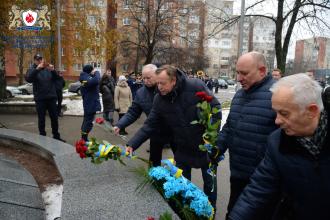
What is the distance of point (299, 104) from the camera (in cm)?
171

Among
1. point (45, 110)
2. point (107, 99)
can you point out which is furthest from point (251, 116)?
point (107, 99)

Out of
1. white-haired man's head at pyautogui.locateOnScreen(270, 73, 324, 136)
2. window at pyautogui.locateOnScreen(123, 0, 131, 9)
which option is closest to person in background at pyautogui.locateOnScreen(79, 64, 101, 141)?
white-haired man's head at pyautogui.locateOnScreen(270, 73, 324, 136)

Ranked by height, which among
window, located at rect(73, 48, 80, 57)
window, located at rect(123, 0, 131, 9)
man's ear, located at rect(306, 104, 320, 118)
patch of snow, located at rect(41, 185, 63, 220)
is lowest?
patch of snow, located at rect(41, 185, 63, 220)

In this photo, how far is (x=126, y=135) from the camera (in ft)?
28.7

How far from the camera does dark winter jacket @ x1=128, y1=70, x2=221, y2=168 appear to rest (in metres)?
3.59

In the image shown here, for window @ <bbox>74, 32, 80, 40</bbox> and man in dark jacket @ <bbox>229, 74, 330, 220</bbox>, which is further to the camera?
window @ <bbox>74, 32, 80, 40</bbox>

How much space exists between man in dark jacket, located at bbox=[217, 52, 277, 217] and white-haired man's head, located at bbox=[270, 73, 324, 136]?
103cm

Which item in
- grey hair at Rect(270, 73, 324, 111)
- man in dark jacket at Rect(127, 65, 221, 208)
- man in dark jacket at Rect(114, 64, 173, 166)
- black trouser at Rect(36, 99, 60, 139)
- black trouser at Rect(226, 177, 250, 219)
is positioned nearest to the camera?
grey hair at Rect(270, 73, 324, 111)

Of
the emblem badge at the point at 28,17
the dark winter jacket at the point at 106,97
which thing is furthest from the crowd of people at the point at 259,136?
the emblem badge at the point at 28,17

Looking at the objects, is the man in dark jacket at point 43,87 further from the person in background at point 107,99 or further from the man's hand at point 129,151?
the man's hand at point 129,151

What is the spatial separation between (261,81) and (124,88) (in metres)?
6.86

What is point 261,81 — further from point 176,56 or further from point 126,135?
point 176,56

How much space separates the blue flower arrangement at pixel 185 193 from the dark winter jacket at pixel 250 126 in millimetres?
439

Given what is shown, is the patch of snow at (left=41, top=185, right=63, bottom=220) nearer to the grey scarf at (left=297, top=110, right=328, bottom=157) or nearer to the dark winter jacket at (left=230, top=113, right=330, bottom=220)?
the dark winter jacket at (left=230, top=113, right=330, bottom=220)
